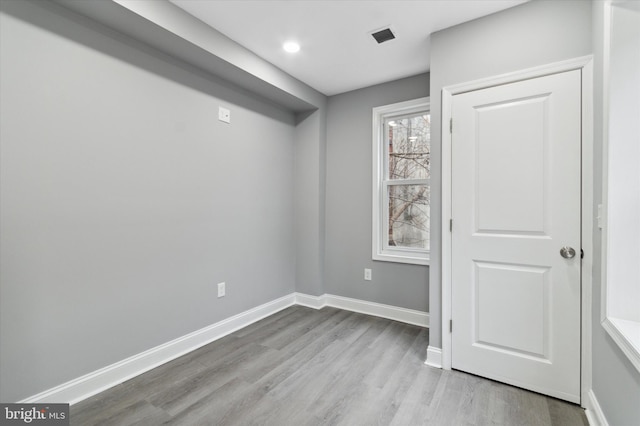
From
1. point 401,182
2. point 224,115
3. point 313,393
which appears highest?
point 224,115

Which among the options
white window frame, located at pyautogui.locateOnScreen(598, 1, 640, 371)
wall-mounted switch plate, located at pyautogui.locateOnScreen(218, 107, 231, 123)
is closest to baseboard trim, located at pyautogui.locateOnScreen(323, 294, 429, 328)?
white window frame, located at pyautogui.locateOnScreen(598, 1, 640, 371)

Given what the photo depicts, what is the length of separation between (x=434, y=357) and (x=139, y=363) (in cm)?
219

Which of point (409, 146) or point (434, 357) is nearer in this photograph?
point (434, 357)

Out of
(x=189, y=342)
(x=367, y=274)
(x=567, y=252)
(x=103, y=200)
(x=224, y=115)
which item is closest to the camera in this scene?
(x=567, y=252)

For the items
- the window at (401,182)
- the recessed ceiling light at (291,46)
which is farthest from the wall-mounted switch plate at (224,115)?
the window at (401,182)

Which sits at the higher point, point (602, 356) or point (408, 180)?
point (408, 180)

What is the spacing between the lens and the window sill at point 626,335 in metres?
1.14

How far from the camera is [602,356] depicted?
1.55 meters

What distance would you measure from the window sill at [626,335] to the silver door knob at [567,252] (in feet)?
1.45

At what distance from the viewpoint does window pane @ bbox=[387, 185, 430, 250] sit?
3.17 meters

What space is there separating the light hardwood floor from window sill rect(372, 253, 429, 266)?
2.61ft

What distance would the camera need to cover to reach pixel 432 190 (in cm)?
229

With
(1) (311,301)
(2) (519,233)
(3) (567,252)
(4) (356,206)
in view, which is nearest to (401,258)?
(4) (356,206)

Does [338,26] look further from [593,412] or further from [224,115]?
[593,412]
